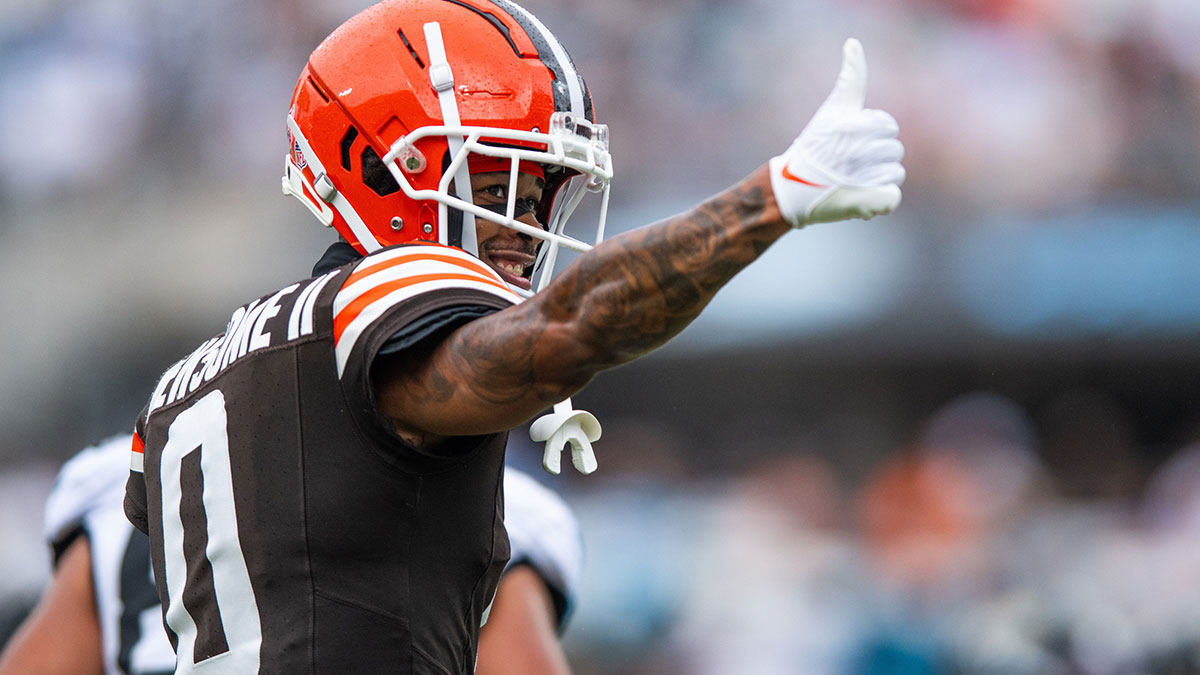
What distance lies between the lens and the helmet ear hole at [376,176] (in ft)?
7.27

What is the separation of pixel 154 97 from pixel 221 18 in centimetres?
57

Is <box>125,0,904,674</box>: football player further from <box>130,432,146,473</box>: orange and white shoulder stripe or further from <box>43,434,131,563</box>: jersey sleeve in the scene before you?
<box>43,434,131,563</box>: jersey sleeve

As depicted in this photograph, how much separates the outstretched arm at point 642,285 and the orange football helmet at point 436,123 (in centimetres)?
47

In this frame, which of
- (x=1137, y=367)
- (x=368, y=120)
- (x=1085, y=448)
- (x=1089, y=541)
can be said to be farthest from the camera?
(x=1137, y=367)

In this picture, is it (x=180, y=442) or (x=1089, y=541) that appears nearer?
(x=180, y=442)

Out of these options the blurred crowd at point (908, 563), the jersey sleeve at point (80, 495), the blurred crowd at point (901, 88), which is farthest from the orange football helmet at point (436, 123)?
the blurred crowd at point (901, 88)

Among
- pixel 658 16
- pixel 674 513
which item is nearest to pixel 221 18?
pixel 658 16

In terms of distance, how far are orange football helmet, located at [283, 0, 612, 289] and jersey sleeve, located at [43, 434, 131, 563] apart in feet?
4.33

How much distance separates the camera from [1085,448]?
24.5 ft

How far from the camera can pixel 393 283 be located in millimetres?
1680

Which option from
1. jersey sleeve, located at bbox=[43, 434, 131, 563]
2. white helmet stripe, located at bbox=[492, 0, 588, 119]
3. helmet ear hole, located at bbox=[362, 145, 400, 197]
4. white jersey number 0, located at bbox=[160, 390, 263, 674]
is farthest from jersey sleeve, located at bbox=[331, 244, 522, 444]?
jersey sleeve, located at bbox=[43, 434, 131, 563]

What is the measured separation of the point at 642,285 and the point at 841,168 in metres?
0.25

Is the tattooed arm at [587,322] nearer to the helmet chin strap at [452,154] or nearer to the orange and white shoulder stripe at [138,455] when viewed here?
the helmet chin strap at [452,154]

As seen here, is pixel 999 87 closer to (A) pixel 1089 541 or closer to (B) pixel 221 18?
(A) pixel 1089 541
